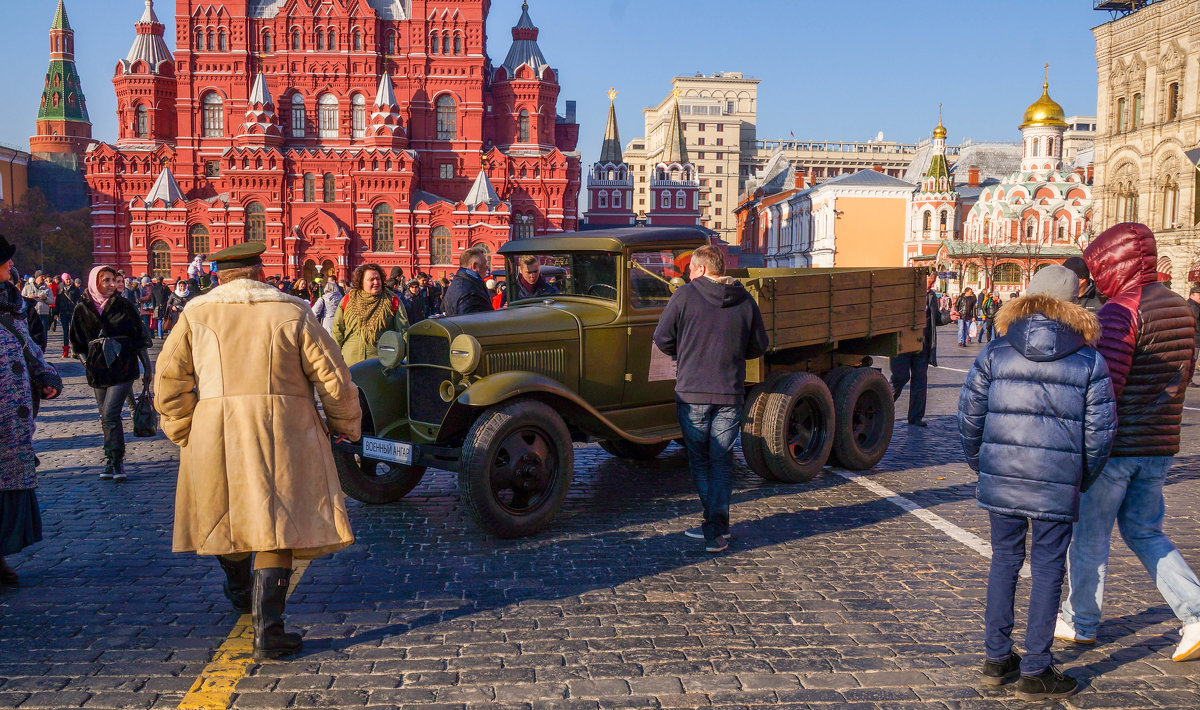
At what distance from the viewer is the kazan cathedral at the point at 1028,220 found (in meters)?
57.1

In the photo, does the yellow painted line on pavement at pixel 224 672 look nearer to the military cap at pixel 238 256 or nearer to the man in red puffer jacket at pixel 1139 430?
the military cap at pixel 238 256

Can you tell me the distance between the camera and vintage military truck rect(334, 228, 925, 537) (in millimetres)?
6191

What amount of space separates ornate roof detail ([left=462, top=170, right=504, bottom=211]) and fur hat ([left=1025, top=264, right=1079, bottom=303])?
4846 cm

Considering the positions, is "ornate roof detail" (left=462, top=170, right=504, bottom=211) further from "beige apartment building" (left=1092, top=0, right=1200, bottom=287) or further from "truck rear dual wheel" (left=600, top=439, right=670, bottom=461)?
"truck rear dual wheel" (left=600, top=439, right=670, bottom=461)

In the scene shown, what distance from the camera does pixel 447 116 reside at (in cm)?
5478

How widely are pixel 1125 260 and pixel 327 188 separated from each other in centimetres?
5083

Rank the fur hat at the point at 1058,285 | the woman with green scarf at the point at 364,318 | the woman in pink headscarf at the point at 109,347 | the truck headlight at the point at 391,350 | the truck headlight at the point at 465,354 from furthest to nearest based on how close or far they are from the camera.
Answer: the woman with green scarf at the point at 364,318, the woman in pink headscarf at the point at 109,347, the truck headlight at the point at 391,350, the truck headlight at the point at 465,354, the fur hat at the point at 1058,285

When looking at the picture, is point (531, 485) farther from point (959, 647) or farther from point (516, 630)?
point (959, 647)

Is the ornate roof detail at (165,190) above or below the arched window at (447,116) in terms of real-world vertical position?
below

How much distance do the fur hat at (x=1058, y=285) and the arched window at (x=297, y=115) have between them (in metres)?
54.9

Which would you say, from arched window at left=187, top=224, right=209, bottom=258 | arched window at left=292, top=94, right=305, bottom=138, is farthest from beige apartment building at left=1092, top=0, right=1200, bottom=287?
arched window at left=187, top=224, right=209, bottom=258

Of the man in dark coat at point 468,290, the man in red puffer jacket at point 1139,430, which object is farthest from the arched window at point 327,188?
the man in red puffer jacket at point 1139,430

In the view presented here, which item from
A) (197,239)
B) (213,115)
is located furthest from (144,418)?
(213,115)

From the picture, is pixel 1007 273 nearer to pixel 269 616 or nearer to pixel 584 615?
pixel 584 615
